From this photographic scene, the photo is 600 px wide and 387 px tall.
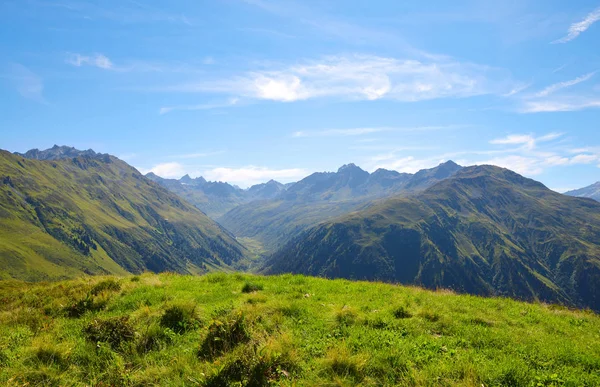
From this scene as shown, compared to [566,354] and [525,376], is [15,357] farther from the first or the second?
[566,354]

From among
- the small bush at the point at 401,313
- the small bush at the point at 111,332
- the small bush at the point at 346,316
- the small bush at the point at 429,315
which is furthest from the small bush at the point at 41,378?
the small bush at the point at 429,315

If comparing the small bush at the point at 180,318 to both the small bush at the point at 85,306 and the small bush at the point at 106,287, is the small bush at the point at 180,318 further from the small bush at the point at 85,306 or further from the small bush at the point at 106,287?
the small bush at the point at 106,287

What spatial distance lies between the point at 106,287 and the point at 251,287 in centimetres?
759

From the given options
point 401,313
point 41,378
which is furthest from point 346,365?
point 41,378

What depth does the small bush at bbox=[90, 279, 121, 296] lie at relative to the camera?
15836 mm

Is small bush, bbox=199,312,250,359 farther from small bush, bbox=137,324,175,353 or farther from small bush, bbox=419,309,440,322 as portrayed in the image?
small bush, bbox=419,309,440,322

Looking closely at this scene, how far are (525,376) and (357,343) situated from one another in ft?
14.4

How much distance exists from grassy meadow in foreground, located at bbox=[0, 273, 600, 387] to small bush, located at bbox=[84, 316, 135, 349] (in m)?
0.04

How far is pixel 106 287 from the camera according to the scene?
16562 mm

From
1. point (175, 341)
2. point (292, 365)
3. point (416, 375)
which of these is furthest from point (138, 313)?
point (416, 375)

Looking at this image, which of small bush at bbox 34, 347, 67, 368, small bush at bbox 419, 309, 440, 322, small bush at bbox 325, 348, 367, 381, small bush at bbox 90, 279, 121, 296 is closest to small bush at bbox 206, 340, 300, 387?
small bush at bbox 325, 348, 367, 381

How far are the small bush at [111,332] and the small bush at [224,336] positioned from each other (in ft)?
9.25

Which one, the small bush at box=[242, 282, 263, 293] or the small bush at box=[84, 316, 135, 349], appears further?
the small bush at box=[242, 282, 263, 293]

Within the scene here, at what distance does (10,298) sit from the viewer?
54.1 feet
